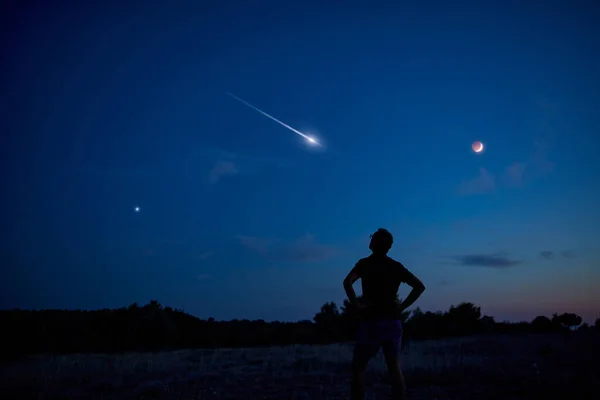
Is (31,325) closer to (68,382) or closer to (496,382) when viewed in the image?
(68,382)

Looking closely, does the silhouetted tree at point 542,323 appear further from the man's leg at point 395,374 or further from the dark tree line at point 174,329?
the man's leg at point 395,374

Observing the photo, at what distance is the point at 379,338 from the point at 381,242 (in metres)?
1.02

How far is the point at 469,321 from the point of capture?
34.0 m

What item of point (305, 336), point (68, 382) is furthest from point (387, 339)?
point (305, 336)

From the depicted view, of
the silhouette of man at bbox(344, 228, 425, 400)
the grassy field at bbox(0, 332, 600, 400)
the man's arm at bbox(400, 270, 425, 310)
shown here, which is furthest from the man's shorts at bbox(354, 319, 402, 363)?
the grassy field at bbox(0, 332, 600, 400)

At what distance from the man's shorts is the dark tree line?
82.1ft

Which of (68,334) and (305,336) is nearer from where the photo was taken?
(68,334)

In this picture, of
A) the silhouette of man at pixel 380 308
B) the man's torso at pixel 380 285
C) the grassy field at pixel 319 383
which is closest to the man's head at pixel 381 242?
the silhouette of man at pixel 380 308

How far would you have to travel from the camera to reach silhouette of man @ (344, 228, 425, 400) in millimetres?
3789

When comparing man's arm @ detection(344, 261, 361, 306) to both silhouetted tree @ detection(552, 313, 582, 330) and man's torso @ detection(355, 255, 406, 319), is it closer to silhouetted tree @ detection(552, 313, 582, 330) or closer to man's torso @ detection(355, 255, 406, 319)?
man's torso @ detection(355, 255, 406, 319)

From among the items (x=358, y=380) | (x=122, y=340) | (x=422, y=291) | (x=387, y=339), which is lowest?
(x=122, y=340)

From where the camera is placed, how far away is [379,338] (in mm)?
3791

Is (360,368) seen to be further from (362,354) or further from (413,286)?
(413,286)

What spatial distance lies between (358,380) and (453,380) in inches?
202
